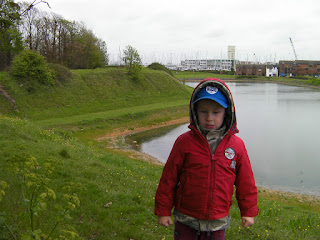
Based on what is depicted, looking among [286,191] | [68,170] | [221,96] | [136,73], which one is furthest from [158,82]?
[221,96]

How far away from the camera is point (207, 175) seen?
232 cm

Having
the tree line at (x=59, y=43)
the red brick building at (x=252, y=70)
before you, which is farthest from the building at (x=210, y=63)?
the tree line at (x=59, y=43)

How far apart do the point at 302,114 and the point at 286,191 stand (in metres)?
20.5

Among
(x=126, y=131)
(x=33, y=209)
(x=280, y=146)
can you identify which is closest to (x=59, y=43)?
(x=126, y=131)

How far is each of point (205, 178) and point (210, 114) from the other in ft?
1.74

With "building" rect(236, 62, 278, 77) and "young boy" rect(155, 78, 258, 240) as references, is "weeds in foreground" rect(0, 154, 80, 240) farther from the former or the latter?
"building" rect(236, 62, 278, 77)

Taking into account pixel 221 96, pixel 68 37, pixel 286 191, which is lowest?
pixel 286 191

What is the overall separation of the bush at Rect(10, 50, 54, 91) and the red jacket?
25.3 meters

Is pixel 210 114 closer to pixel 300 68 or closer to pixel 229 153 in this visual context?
pixel 229 153

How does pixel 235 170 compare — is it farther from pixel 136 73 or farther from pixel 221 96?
pixel 136 73

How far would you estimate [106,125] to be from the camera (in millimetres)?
22078

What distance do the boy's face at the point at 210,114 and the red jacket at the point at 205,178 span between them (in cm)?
8

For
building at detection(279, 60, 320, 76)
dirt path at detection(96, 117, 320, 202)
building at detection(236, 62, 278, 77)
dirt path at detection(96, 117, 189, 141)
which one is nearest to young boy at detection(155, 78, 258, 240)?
dirt path at detection(96, 117, 320, 202)

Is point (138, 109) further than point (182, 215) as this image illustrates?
Yes
